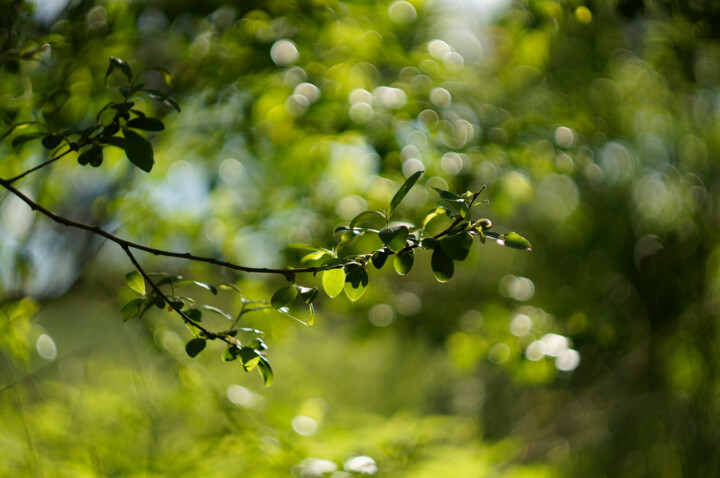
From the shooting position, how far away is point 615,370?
1746 mm

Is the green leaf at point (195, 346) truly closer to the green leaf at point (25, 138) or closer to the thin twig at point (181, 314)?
the thin twig at point (181, 314)

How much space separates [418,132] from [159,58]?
68 centimetres

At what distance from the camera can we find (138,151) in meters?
0.53

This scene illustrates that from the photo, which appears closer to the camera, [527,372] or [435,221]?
[435,221]

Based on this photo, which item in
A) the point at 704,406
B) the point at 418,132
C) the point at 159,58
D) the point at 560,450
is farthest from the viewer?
the point at 560,450

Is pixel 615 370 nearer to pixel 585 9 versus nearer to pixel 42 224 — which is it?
pixel 585 9

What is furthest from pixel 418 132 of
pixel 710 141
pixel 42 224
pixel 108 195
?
pixel 710 141

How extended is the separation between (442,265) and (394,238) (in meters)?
0.05

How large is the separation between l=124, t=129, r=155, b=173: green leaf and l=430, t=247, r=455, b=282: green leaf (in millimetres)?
263

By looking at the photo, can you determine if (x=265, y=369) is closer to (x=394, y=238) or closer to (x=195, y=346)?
(x=195, y=346)

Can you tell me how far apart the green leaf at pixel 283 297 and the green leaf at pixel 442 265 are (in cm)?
13

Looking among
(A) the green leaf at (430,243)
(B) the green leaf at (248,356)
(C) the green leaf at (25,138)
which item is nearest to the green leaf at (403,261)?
(A) the green leaf at (430,243)

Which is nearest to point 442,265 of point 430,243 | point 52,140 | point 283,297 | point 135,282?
point 430,243

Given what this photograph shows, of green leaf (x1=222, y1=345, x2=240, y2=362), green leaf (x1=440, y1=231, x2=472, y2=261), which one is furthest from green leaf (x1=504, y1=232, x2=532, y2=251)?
green leaf (x1=222, y1=345, x2=240, y2=362)
